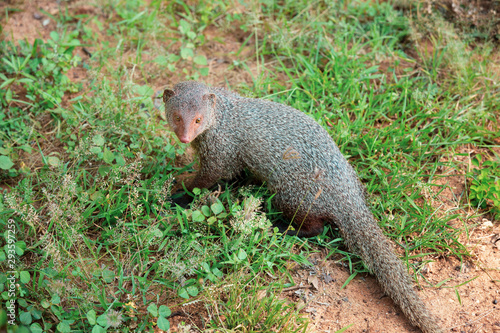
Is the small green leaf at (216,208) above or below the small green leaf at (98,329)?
above

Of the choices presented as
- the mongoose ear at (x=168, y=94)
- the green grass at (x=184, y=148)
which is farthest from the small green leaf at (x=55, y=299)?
the mongoose ear at (x=168, y=94)

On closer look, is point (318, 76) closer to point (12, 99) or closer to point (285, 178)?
point (285, 178)

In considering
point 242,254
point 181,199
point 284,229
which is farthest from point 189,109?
point 284,229

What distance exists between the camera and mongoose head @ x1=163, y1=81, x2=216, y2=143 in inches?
121

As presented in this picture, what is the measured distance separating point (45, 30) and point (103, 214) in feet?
8.45

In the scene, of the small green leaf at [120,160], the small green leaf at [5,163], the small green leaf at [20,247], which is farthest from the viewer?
the small green leaf at [120,160]

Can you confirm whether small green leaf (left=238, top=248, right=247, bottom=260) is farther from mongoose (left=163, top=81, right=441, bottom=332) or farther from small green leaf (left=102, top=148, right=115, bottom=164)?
small green leaf (left=102, top=148, right=115, bottom=164)

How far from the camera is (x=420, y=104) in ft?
13.5

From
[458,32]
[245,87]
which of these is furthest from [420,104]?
[245,87]

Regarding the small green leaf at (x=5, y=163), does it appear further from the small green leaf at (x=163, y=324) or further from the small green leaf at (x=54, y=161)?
the small green leaf at (x=163, y=324)

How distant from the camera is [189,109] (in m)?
3.09

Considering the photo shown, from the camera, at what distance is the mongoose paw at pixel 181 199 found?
357 cm

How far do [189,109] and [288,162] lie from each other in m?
0.85

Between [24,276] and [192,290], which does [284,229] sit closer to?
[192,290]
